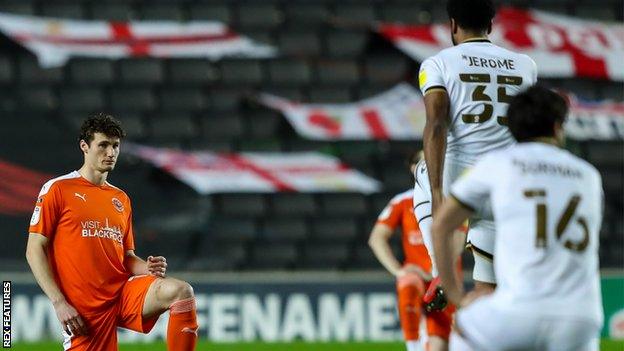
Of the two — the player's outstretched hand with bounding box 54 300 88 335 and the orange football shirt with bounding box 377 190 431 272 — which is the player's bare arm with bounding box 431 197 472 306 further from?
the orange football shirt with bounding box 377 190 431 272

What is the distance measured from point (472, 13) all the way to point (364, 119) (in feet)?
28.3

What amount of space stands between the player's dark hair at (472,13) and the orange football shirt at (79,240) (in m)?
1.89

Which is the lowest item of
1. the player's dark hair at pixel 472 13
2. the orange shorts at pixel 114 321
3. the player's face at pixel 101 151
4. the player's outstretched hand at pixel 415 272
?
the player's outstretched hand at pixel 415 272

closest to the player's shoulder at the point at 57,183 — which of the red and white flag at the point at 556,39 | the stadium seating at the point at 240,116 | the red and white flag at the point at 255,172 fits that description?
the stadium seating at the point at 240,116

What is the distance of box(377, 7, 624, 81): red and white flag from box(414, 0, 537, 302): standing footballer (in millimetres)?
9129

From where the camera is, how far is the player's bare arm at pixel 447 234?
12.1ft

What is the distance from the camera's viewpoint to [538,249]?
11.5ft

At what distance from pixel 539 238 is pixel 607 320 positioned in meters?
8.43

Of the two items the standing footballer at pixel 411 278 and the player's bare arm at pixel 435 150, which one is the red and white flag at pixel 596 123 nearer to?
the standing footballer at pixel 411 278

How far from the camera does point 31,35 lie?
44.8ft

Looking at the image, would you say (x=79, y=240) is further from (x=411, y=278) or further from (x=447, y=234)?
(x=411, y=278)

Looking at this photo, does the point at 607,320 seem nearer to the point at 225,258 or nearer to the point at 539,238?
the point at 225,258

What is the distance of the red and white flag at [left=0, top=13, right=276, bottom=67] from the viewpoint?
44.8 feet

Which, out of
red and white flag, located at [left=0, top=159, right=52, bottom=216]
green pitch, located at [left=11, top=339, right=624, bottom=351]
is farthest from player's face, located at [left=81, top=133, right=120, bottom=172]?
red and white flag, located at [left=0, top=159, right=52, bottom=216]
